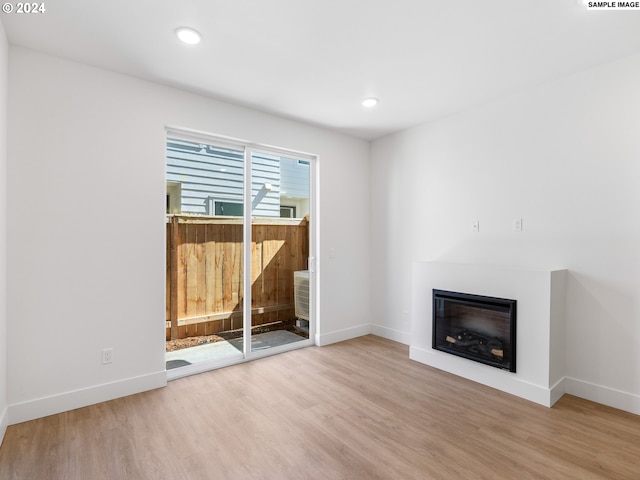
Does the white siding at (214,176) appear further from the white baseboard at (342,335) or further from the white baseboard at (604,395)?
the white baseboard at (604,395)

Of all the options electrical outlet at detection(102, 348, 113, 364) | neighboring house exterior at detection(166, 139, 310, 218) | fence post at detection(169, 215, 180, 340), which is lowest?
electrical outlet at detection(102, 348, 113, 364)

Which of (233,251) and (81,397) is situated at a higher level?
(233,251)

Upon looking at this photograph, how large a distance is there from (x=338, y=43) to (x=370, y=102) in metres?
1.06

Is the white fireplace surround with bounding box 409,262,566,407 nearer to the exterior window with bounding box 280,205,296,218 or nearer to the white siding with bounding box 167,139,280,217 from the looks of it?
the exterior window with bounding box 280,205,296,218

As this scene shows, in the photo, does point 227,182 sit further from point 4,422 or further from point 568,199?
point 568,199

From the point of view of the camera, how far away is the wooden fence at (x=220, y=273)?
3.29 meters

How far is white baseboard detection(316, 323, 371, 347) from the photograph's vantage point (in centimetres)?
411

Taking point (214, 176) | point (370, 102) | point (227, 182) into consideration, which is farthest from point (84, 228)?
point (370, 102)

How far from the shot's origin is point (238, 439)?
2.18m

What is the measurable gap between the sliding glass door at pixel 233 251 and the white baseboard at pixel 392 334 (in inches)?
38.7

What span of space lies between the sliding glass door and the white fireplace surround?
1.90 metres

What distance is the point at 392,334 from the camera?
4.34 metres

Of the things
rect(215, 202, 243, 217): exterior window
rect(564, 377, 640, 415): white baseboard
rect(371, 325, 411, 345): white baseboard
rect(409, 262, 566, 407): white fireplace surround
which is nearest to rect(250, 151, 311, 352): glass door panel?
rect(215, 202, 243, 217): exterior window

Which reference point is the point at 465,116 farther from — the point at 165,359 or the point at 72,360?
the point at 72,360
